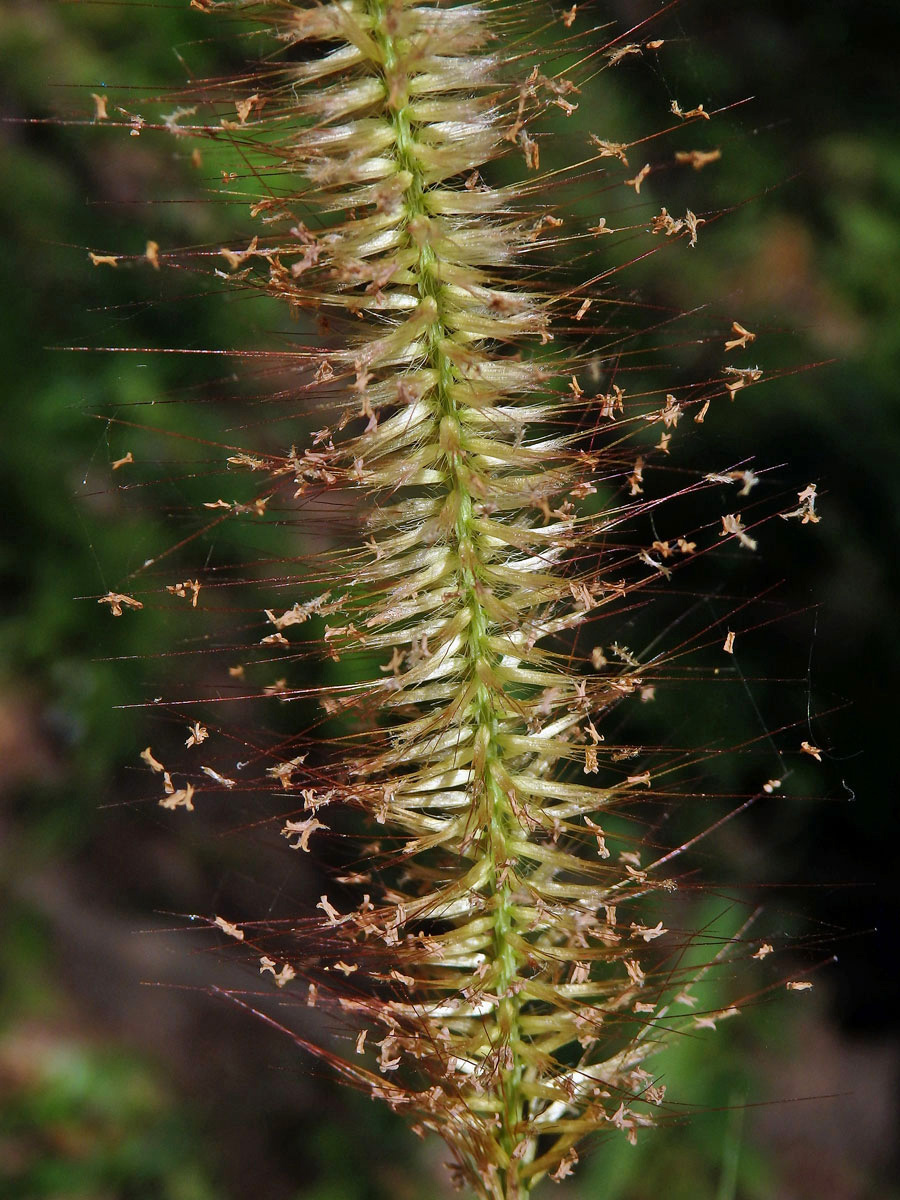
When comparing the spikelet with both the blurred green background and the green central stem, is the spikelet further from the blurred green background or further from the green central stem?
the blurred green background

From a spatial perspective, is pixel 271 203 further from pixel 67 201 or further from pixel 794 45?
pixel 794 45

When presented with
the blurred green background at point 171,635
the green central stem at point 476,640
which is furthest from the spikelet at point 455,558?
the blurred green background at point 171,635

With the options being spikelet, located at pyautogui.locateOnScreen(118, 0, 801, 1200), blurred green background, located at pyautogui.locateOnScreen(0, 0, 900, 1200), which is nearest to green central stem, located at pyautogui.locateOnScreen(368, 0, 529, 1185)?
spikelet, located at pyautogui.locateOnScreen(118, 0, 801, 1200)

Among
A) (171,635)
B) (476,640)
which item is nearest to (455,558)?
(476,640)

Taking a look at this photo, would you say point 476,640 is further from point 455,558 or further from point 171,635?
point 171,635

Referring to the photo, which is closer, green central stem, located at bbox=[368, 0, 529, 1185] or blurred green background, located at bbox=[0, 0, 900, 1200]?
green central stem, located at bbox=[368, 0, 529, 1185]

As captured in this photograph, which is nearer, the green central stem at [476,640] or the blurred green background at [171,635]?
the green central stem at [476,640]

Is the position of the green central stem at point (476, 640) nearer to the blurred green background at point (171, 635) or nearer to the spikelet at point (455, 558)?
the spikelet at point (455, 558)
